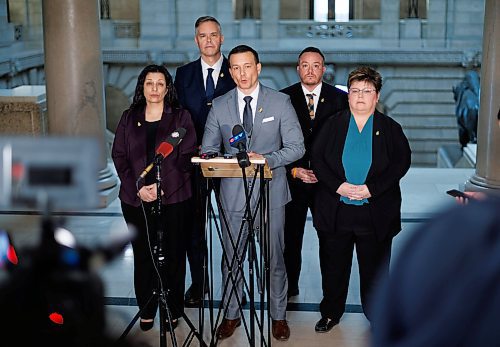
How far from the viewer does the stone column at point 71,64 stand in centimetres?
849

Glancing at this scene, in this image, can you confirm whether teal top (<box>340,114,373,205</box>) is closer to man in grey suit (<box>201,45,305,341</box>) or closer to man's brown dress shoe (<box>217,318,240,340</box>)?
man in grey suit (<box>201,45,305,341</box>)

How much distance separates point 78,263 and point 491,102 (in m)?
7.25

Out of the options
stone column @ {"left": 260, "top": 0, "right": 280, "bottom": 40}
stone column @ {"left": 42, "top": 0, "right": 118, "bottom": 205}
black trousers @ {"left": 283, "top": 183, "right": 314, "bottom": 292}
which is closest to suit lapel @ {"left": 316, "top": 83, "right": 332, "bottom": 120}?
black trousers @ {"left": 283, "top": 183, "right": 314, "bottom": 292}

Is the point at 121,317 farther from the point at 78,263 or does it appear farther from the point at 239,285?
the point at 78,263

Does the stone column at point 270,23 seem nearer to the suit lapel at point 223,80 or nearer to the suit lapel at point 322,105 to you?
the suit lapel at point 223,80

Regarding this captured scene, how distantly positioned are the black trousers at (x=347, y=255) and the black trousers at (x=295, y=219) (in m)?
0.38

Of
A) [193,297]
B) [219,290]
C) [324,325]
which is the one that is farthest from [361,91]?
[219,290]

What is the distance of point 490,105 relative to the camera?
820 centimetres

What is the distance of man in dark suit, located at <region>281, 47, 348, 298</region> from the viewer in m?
5.53

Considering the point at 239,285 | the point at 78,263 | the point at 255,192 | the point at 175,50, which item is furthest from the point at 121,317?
the point at 175,50

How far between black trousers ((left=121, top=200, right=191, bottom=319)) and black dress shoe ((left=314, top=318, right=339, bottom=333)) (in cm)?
86

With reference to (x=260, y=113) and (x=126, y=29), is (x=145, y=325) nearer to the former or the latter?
(x=260, y=113)

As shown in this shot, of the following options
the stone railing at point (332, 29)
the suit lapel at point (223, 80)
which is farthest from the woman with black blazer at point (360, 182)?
the stone railing at point (332, 29)

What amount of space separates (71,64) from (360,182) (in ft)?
14.2
